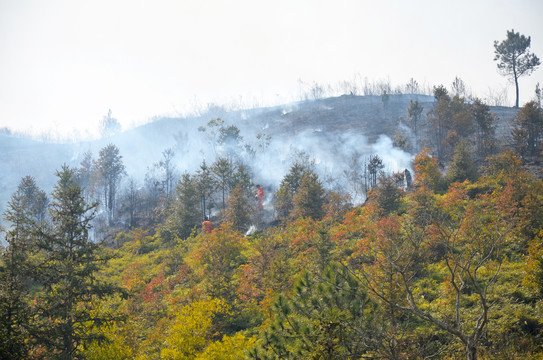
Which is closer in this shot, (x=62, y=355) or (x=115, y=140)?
(x=62, y=355)

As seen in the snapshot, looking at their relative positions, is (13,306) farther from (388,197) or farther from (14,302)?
(388,197)

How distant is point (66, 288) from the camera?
1279 centimetres

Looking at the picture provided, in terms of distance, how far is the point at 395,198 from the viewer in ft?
85.0

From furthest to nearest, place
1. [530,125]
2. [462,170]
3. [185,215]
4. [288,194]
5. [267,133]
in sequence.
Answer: [267,133] → [185,215] → [288,194] → [530,125] → [462,170]

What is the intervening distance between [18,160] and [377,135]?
8974cm

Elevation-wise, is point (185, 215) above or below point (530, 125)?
below

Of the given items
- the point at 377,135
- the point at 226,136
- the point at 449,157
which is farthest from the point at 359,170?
the point at 226,136

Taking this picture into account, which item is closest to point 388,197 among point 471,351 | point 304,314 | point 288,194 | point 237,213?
point 288,194

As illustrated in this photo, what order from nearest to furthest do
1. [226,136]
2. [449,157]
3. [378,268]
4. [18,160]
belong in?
1. [378,268]
2. [449,157]
3. [226,136]
4. [18,160]

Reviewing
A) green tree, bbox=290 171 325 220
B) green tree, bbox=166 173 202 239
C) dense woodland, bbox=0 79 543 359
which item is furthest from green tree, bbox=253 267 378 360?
green tree, bbox=166 173 202 239

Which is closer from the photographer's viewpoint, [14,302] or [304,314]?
[304,314]

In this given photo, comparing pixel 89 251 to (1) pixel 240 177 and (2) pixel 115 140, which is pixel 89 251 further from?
(2) pixel 115 140

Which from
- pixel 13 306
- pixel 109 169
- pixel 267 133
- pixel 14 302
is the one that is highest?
pixel 267 133

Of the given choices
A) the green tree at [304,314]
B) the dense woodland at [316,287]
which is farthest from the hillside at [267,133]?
the green tree at [304,314]
